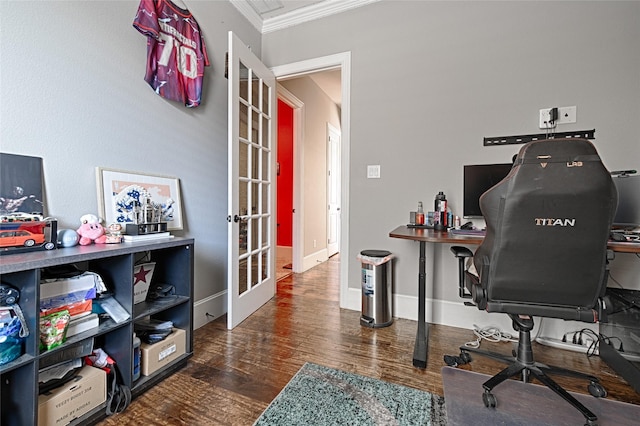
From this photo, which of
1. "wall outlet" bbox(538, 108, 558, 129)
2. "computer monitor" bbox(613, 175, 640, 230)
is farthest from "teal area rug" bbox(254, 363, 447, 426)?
"wall outlet" bbox(538, 108, 558, 129)

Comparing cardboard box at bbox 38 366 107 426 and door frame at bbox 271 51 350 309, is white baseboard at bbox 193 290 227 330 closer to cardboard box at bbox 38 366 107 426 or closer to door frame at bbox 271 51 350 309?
cardboard box at bbox 38 366 107 426

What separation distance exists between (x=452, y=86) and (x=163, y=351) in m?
2.78

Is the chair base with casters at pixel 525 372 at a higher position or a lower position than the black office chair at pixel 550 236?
lower

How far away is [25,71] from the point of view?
1.27 m

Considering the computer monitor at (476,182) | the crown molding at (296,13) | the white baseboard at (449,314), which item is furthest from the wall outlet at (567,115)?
the crown molding at (296,13)

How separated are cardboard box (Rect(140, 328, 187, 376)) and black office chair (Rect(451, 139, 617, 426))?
1.66m

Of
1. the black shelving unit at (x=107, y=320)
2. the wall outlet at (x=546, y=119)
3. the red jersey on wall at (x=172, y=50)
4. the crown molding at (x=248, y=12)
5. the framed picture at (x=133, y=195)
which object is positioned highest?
the crown molding at (x=248, y=12)

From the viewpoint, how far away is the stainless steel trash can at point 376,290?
231cm

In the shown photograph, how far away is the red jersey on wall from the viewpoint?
1755mm

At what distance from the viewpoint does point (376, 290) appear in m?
2.32

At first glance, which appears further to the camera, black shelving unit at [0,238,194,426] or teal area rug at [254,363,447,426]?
teal area rug at [254,363,447,426]

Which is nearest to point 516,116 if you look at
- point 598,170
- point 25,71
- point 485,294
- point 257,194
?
point 598,170

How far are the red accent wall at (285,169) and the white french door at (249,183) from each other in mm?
1789

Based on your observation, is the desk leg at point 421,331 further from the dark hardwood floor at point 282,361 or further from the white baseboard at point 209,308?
the white baseboard at point 209,308
